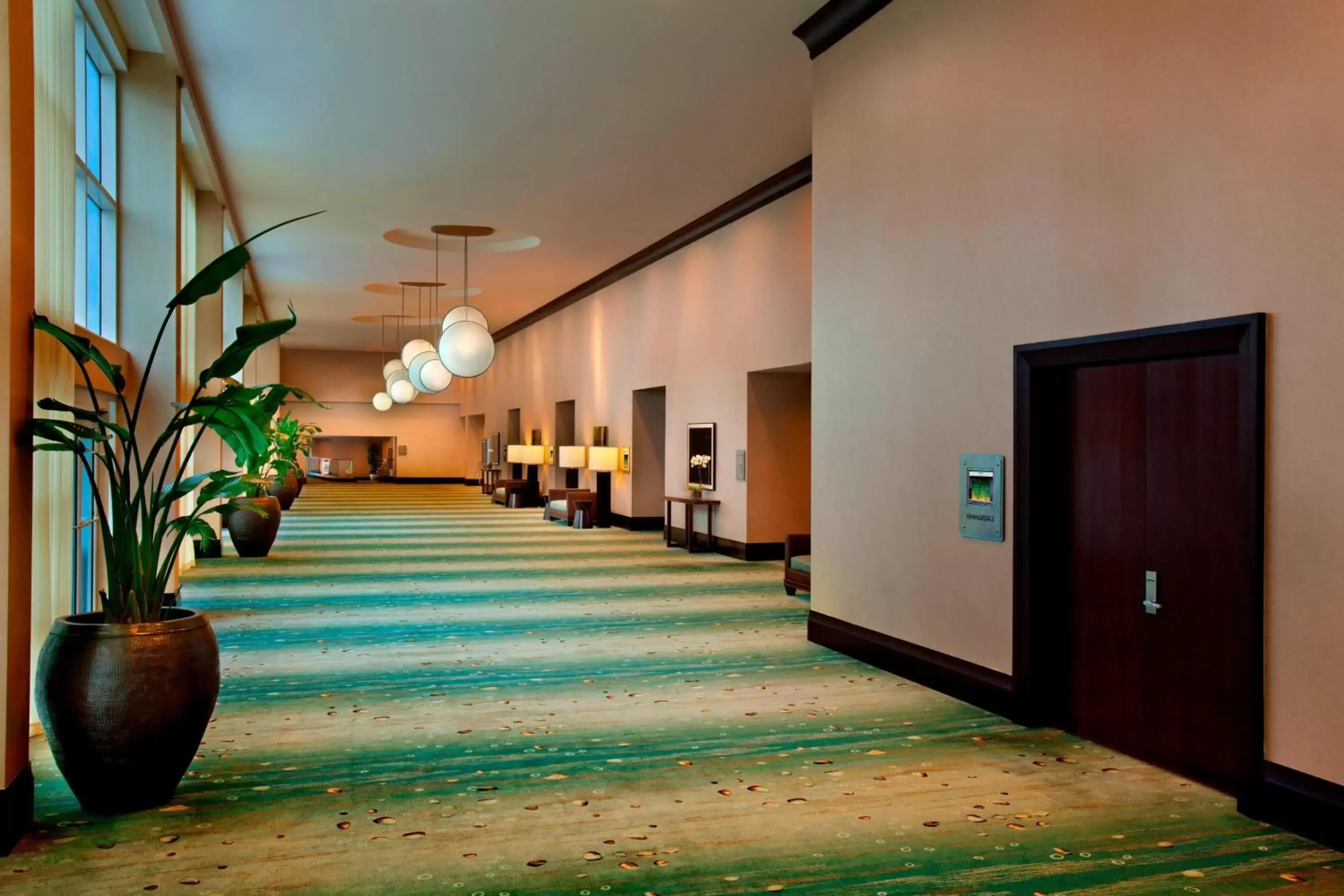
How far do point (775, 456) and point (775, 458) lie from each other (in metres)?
0.04

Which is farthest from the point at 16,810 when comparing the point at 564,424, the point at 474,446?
the point at 474,446

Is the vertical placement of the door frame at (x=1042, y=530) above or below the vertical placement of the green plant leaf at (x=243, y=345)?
below

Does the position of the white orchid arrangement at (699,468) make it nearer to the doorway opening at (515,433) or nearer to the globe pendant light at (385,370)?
the globe pendant light at (385,370)

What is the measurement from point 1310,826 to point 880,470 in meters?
3.48

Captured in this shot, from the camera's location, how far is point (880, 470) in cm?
695

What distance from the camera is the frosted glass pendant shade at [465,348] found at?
14.3 metres

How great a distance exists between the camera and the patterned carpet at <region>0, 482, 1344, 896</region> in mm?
3537

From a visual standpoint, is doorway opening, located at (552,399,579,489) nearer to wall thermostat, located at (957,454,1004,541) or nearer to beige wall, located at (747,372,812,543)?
beige wall, located at (747,372,812,543)

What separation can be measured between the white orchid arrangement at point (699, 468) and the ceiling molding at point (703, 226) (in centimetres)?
318

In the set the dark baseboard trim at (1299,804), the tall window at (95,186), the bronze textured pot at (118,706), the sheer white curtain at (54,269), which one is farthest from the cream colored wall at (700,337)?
the bronze textured pot at (118,706)

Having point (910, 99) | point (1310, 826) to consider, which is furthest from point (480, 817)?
point (910, 99)

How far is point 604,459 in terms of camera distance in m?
18.2

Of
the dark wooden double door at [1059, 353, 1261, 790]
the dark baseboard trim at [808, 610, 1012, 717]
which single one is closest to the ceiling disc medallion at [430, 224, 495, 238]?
the dark baseboard trim at [808, 610, 1012, 717]

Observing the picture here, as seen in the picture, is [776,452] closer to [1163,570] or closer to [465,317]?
[465,317]
